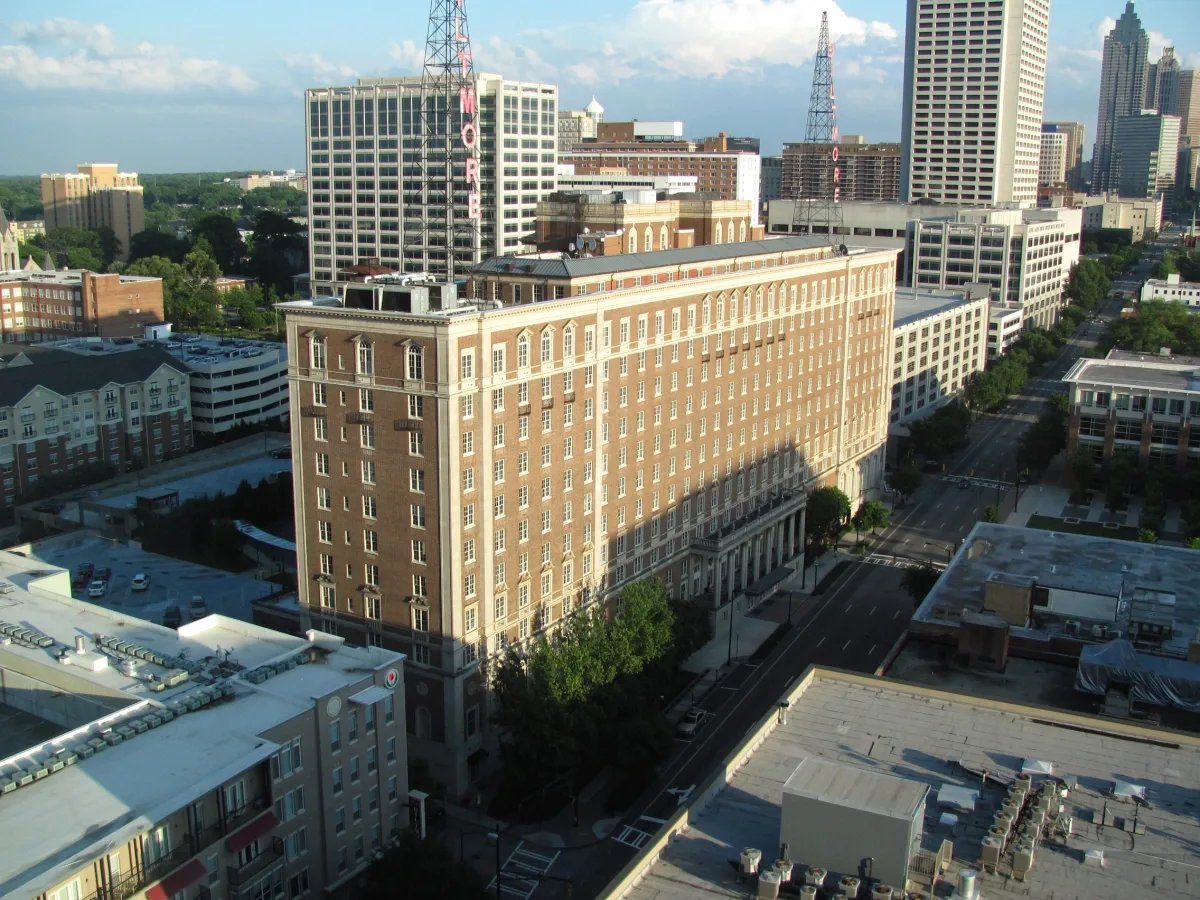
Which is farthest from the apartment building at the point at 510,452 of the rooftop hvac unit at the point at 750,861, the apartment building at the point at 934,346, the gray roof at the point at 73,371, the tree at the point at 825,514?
the gray roof at the point at 73,371

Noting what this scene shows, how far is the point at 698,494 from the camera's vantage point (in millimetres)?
86875

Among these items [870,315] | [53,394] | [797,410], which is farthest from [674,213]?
[53,394]

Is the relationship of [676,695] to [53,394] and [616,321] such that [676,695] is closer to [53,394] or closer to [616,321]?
[616,321]

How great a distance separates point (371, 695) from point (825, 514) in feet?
191

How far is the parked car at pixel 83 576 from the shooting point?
303 feet

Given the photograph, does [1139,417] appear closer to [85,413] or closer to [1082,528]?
[1082,528]

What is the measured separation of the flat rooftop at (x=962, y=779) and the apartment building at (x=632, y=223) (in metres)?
46.1

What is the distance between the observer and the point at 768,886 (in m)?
32.3

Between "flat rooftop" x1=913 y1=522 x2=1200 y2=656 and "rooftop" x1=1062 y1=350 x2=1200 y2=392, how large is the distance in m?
43.7

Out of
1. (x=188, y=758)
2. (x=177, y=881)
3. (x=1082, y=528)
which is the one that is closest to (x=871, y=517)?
(x=1082, y=528)

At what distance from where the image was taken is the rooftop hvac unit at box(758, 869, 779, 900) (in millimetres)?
32344

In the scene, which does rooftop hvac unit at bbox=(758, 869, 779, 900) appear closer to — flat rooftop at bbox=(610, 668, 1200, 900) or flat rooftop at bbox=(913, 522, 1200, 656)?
flat rooftop at bbox=(610, 668, 1200, 900)

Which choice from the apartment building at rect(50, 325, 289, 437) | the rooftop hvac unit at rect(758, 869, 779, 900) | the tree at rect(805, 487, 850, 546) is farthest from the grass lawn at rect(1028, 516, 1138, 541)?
the apartment building at rect(50, 325, 289, 437)

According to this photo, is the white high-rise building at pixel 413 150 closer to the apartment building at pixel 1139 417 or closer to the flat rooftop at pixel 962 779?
the apartment building at pixel 1139 417
